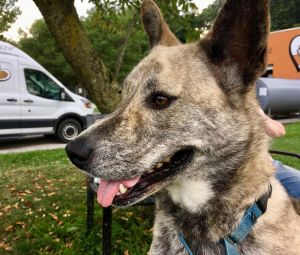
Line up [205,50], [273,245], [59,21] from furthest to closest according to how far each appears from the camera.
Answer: [59,21] → [205,50] → [273,245]

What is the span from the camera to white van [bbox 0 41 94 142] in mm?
11703

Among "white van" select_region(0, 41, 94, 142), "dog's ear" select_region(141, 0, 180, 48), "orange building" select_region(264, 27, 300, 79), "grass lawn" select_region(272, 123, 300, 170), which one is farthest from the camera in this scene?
→ "orange building" select_region(264, 27, 300, 79)

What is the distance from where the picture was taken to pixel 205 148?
2.35 m

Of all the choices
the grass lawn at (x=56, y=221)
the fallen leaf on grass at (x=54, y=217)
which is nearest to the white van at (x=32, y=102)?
the grass lawn at (x=56, y=221)

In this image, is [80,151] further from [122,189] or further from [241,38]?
[241,38]

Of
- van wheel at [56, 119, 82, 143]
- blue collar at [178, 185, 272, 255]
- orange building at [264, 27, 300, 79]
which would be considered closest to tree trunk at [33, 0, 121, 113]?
blue collar at [178, 185, 272, 255]

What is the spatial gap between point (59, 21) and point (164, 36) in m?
1.80

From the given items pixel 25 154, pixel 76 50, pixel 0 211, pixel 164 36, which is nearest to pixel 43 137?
pixel 25 154

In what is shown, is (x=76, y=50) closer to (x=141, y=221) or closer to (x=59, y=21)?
(x=59, y=21)

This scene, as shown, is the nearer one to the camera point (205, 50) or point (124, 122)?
point (124, 122)

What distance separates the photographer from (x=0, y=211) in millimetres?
5348

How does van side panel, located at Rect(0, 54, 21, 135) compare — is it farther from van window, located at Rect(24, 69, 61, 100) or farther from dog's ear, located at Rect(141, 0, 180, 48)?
dog's ear, located at Rect(141, 0, 180, 48)

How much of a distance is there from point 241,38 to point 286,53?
1911cm

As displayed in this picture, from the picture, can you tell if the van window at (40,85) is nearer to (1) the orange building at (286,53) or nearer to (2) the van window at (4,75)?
(2) the van window at (4,75)
